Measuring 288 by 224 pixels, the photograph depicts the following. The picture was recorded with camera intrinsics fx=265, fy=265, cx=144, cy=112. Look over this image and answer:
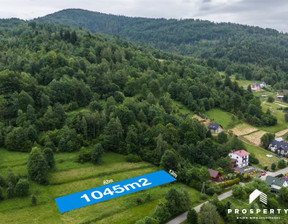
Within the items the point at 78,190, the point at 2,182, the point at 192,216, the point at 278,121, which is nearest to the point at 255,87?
the point at 278,121

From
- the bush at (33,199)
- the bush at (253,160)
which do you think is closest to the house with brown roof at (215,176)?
the bush at (253,160)

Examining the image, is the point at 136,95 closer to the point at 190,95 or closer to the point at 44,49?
the point at 190,95

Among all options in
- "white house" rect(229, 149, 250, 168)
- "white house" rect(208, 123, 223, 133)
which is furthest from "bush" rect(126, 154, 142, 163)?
"white house" rect(208, 123, 223, 133)

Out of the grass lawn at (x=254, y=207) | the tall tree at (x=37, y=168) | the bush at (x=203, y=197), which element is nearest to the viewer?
the grass lawn at (x=254, y=207)

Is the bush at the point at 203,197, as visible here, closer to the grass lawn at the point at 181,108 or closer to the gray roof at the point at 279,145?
the gray roof at the point at 279,145

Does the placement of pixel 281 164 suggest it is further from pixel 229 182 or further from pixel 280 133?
pixel 280 133

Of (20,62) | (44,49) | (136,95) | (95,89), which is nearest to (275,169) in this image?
(136,95)
